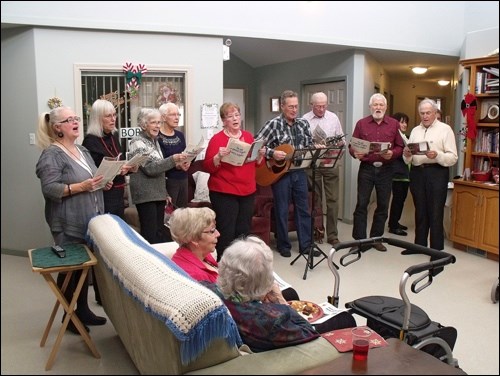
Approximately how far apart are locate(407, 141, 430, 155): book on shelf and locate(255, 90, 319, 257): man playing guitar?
2.66ft

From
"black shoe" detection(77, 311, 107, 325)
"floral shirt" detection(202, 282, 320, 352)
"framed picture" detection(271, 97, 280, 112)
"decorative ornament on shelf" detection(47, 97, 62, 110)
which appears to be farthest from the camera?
"framed picture" detection(271, 97, 280, 112)

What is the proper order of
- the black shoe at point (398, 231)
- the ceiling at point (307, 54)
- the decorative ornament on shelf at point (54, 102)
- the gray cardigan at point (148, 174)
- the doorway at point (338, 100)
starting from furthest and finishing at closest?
→ 1. the doorway at point (338, 100)
2. the ceiling at point (307, 54)
3. the black shoe at point (398, 231)
4. the decorative ornament on shelf at point (54, 102)
5. the gray cardigan at point (148, 174)

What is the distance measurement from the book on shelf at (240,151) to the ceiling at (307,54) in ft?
5.62

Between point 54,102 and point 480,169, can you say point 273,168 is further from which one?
point 480,169

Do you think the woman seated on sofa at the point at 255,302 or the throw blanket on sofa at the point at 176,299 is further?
the woman seated on sofa at the point at 255,302

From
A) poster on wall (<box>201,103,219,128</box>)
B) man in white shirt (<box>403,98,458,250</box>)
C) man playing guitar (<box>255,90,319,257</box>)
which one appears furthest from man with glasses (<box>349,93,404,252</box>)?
poster on wall (<box>201,103,219,128</box>)

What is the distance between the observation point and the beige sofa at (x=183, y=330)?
131 centimetres

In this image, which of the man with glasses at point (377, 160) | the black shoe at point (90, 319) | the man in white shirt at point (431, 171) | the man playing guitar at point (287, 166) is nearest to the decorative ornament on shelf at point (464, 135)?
the man in white shirt at point (431, 171)

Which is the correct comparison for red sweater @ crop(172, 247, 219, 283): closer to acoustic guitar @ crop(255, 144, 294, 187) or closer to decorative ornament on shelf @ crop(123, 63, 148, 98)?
acoustic guitar @ crop(255, 144, 294, 187)

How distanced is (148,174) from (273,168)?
1.09 m

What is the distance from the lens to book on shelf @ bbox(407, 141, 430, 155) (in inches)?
146

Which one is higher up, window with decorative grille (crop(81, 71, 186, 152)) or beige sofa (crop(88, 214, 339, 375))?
window with decorative grille (crop(81, 71, 186, 152))

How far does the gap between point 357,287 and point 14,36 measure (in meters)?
3.27

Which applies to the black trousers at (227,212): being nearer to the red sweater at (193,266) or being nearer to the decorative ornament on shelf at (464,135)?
the red sweater at (193,266)
